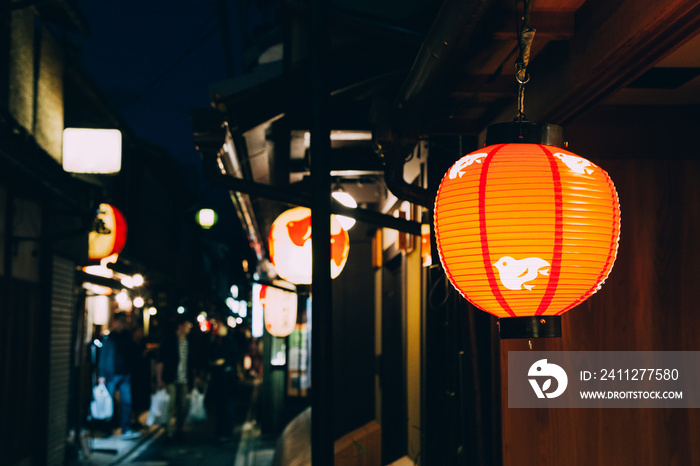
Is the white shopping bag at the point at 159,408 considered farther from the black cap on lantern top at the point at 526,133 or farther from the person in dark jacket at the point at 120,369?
the black cap on lantern top at the point at 526,133

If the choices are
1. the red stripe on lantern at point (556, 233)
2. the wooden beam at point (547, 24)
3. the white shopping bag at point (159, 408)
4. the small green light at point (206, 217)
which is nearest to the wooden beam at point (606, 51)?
the wooden beam at point (547, 24)

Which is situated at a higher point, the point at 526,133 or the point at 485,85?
the point at 485,85

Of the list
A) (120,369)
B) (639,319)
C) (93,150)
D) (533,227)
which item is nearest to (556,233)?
(533,227)

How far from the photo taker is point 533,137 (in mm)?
3816

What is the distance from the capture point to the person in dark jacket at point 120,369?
58.9 feet

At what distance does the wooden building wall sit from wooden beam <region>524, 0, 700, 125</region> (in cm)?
87

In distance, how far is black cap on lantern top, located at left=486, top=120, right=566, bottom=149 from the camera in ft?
12.5

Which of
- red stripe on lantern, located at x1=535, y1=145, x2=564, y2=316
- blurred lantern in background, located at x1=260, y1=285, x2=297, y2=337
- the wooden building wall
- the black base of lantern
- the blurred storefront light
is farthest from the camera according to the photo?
blurred lantern in background, located at x1=260, y1=285, x2=297, y2=337

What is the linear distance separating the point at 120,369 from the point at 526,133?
654 inches

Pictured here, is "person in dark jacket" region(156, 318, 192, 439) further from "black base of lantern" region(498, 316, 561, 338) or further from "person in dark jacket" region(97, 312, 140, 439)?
"black base of lantern" region(498, 316, 561, 338)

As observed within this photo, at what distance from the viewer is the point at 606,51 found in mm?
3832

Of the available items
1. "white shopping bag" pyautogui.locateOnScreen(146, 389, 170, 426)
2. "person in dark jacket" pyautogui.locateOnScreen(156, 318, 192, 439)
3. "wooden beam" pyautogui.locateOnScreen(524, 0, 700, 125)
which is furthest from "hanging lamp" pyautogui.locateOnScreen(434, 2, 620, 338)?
"white shopping bag" pyautogui.locateOnScreen(146, 389, 170, 426)

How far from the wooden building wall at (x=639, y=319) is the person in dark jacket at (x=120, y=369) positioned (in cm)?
1483

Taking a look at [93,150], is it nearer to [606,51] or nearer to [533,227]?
[606,51]
